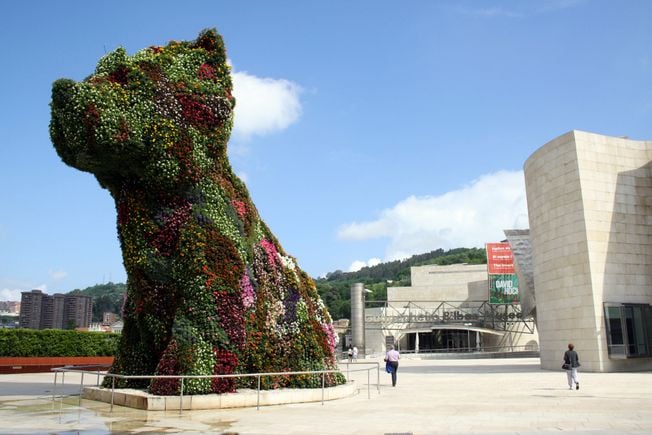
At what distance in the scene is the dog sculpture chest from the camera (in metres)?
11.6

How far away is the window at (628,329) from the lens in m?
25.6

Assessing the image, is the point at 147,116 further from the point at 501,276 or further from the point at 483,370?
the point at 501,276

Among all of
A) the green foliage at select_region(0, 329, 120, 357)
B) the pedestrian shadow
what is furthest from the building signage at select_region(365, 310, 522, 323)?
the green foliage at select_region(0, 329, 120, 357)

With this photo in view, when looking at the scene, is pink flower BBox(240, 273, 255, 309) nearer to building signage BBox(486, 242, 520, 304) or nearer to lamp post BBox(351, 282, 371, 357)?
lamp post BBox(351, 282, 371, 357)

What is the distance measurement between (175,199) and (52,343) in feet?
75.8

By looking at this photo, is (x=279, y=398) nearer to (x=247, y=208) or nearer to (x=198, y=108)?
(x=247, y=208)

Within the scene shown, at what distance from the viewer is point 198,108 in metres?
12.2

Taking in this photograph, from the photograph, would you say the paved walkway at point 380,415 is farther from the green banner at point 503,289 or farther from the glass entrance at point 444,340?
the glass entrance at point 444,340

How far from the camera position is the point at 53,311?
11206 cm

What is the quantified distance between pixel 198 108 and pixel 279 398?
6.74 m

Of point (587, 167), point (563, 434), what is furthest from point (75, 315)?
point (563, 434)

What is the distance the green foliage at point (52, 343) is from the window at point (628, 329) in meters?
27.4

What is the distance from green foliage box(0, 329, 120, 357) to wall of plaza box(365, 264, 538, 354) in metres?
37.9

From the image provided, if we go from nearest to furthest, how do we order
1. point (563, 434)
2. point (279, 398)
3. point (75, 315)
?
point (563, 434)
point (279, 398)
point (75, 315)
